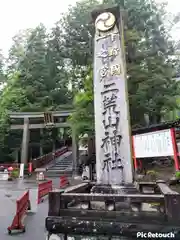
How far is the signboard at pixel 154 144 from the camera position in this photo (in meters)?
8.09

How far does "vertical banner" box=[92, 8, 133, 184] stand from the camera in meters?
4.38

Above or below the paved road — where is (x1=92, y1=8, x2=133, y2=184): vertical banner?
above

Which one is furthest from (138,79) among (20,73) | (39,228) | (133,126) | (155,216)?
(20,73)

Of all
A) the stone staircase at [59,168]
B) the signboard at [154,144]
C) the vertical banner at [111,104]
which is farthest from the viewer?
the stone staircase at [59,168]

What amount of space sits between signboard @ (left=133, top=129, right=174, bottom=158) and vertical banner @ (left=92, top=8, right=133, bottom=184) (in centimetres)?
418

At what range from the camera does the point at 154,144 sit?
8.60 metres

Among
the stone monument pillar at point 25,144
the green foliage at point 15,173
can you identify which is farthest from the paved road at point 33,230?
the stone monument pillar at point 25,144

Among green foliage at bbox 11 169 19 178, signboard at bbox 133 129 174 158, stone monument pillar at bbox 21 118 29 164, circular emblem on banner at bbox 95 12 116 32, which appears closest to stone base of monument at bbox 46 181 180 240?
circular emblem on banner at bbox 95 12 116 32

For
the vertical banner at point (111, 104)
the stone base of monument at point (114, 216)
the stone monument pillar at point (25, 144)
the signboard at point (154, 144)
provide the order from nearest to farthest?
the stone base of monument at point (114, 216)
the vertical banner at point (111, 104)
the signboard at point (154, 144)
the stone monument pillar at point (25, 144)

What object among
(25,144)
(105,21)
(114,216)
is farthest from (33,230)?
(25,144)

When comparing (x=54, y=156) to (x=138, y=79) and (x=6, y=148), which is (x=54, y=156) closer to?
(x=6, y=148)

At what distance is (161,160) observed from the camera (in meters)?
15.1

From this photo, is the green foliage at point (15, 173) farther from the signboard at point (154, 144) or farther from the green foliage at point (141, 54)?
the signboard at point (154, 144)

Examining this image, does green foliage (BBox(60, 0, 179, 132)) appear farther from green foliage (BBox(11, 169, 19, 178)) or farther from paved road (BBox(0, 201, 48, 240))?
green foliage (BBox(11, 169, 19, 178))
